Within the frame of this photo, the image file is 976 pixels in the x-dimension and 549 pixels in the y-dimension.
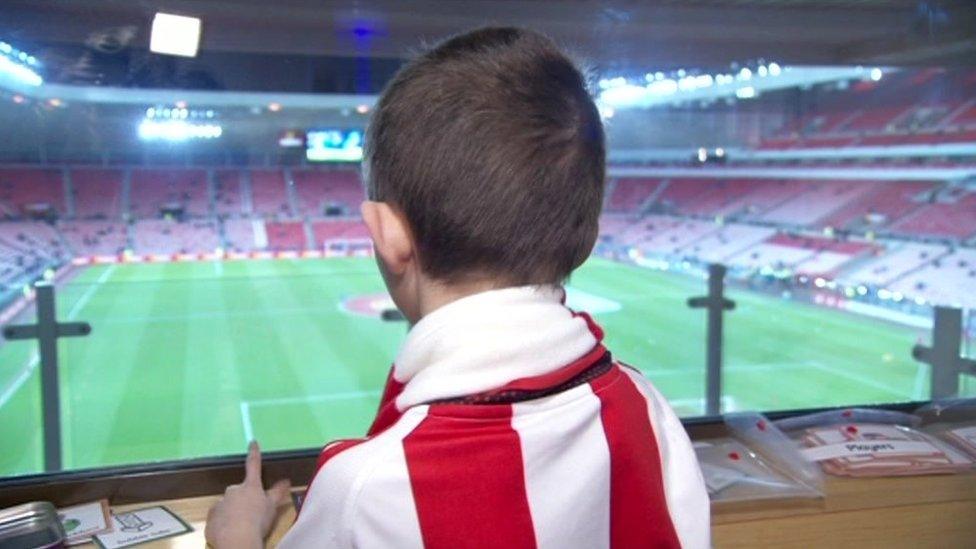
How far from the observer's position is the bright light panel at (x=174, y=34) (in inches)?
54.4

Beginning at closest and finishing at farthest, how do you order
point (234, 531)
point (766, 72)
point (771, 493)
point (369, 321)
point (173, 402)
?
point (234, 531) → point (771, 493) → point (766, 72) → point (173, 402) → point (369, 321)

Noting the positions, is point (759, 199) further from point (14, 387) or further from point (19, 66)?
point (19, 66)

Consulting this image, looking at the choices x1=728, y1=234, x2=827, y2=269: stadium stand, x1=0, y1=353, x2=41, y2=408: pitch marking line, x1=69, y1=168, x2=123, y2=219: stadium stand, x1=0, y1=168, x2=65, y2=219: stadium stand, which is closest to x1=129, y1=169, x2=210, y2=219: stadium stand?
x1=69, y1=168, x2=123, y2=219: stadium stand

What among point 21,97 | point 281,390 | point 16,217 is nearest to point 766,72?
point 21,97

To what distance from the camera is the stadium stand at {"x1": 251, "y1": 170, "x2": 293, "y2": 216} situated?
241 cm

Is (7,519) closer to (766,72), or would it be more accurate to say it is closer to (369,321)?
(766,72)

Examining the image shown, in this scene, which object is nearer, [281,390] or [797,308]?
[281,390]

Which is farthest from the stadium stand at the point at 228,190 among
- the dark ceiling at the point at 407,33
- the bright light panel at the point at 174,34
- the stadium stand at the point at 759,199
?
the stadium stand at the point at 759,199

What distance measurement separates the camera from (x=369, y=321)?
33.8 feet

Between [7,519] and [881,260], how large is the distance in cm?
1232

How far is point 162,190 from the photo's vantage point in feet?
10.0

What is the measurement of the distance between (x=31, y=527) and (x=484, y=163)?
874mm

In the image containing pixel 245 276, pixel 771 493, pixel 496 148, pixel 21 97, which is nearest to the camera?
pixel 496 148

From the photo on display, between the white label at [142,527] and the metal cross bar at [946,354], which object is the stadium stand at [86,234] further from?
the metal cross bar at [946,354]
